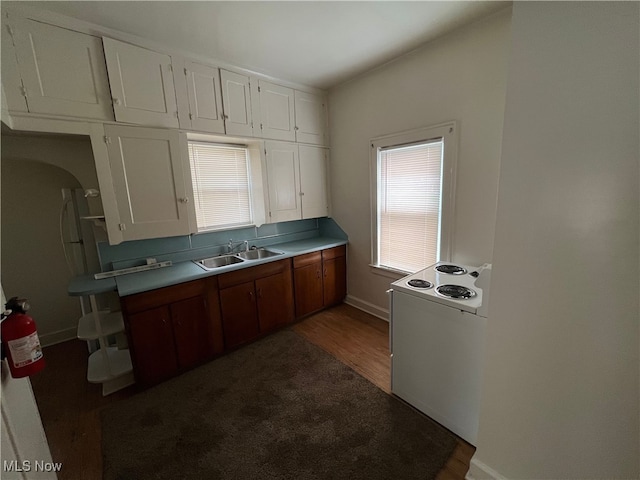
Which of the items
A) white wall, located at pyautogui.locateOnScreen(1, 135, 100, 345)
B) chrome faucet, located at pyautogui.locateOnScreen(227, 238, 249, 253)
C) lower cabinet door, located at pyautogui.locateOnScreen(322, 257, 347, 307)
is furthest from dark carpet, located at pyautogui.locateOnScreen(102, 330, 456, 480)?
white wall, located at pyautogui.locateOnScreen(1, 135, 100, 345)

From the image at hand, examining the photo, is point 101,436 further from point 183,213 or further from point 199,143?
point 199,143

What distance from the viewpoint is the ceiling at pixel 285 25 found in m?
1.70

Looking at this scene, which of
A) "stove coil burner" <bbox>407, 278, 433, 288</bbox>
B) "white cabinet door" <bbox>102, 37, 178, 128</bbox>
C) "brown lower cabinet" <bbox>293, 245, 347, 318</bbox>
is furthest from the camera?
"brown lower cabinet" <bbox>293, 245, 347, 318</bbox>

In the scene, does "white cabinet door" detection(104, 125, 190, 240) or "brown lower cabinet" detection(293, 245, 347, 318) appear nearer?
"white cabinet door" detection(104, 125, 190, 240)

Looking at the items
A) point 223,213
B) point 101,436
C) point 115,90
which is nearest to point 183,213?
point 223,213

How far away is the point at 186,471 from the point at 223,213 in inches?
87.7

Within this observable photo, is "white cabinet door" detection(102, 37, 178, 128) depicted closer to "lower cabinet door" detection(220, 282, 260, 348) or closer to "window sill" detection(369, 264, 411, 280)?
"lower cabinet door" detection(220, 282, 260, 348)

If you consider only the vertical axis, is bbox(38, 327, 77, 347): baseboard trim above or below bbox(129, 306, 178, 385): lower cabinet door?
below

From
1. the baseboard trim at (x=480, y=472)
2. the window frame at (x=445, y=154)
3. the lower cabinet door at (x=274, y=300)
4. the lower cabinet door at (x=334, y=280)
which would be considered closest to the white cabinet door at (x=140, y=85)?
the lower cabinet door at (x=274, y=300)

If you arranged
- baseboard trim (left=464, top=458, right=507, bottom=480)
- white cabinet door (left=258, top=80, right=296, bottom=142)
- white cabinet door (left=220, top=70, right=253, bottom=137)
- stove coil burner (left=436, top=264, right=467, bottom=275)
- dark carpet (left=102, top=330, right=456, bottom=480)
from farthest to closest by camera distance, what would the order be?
white cabinet door (left=258, top=80, right=296, bottom=142), white cabinet door (left=220, top=70, right=253, bottom=137), stove coil burner (left=436, top=264, right=467, bottom=275), dark carpet (left=102, top=330, right=456, bottom=480), baseboard trim (left=464, top=458, right=507, bottom=480)

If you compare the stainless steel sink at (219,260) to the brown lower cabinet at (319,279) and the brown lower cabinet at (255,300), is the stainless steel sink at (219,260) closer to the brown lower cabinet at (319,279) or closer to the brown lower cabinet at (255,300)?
the brown lower cabinet at (255,300)

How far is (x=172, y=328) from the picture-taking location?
2.11 metres

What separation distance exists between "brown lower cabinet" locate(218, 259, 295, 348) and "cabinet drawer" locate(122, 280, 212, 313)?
0.21 meters

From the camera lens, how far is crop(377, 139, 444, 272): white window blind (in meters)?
2.45
